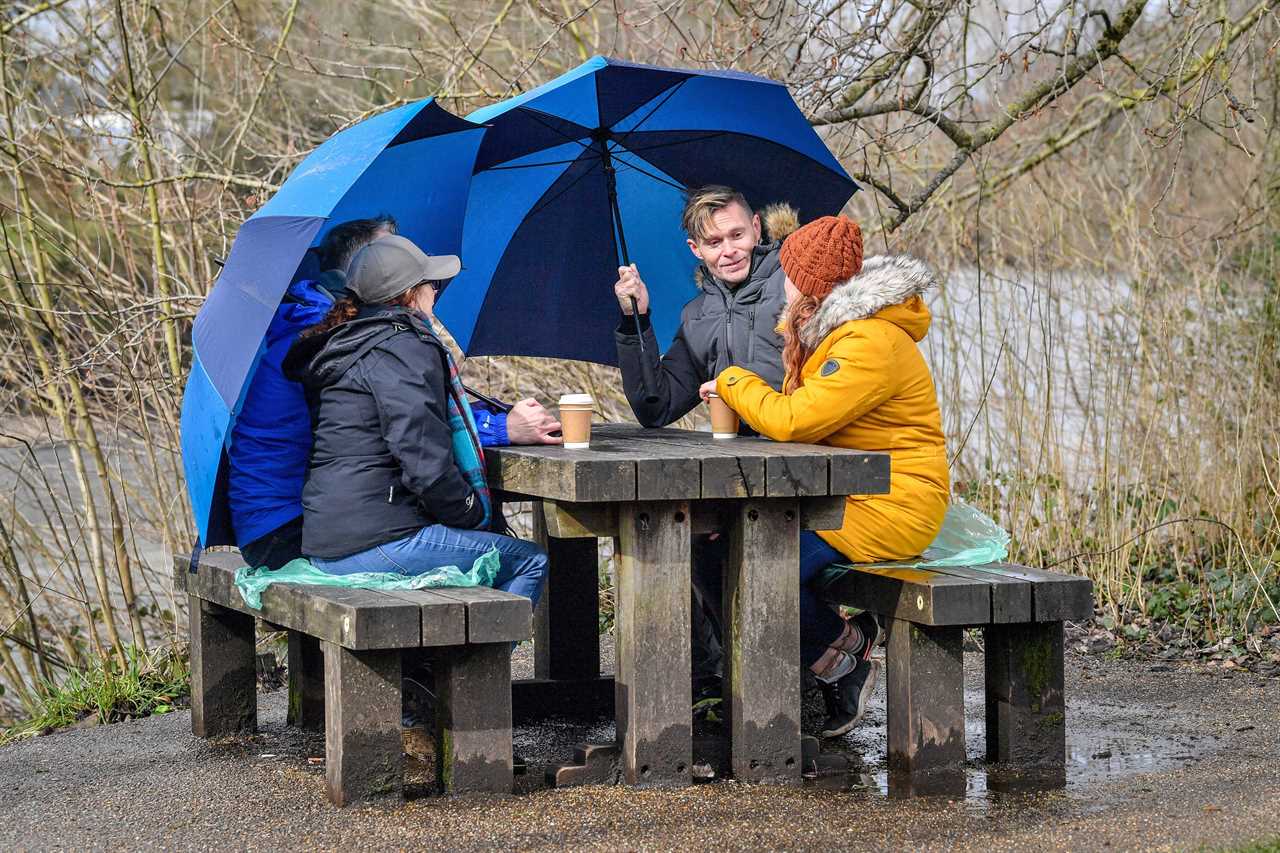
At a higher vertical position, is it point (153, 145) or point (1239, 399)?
point (153, 145)

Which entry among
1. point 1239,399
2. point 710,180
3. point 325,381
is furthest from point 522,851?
point 1239,399

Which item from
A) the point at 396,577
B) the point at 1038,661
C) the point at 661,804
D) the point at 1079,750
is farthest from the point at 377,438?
the point at 1079,750

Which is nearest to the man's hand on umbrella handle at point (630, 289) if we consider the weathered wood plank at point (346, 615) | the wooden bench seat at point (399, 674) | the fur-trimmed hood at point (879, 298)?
the fur-trimmed hood at point (879, 298)

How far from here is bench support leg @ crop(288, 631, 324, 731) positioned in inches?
182

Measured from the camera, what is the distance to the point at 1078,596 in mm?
3750

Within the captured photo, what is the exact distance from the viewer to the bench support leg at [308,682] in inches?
182

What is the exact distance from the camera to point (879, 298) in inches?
152

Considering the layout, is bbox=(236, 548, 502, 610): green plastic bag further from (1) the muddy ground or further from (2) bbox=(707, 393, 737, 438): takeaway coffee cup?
(2) bbox=(707, 393, 737, 438): takeaway coffee cup

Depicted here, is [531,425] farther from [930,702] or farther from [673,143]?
[930,702]

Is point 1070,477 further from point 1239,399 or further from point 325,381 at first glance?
point 325,381

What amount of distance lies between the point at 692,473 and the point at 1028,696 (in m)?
1.12

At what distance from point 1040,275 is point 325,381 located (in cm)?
427

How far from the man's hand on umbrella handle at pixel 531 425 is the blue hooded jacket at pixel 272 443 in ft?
1.87

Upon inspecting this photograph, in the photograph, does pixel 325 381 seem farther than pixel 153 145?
No
